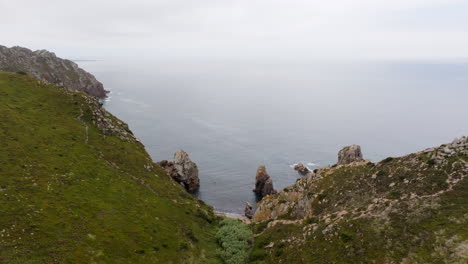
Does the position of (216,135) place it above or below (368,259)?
above

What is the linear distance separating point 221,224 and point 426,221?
113ft

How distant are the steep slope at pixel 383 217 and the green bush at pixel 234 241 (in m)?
1.83

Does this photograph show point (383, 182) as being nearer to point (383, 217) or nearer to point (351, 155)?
point (383, 217)

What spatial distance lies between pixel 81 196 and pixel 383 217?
148ft

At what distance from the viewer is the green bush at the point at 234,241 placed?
153 ft

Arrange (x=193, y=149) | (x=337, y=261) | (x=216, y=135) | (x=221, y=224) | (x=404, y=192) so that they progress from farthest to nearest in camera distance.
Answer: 1. (x=216, y=135)
2. (x=193, y=149)
3. (x=221, y=224)
4. (x=404, y=192)
5. (x=337, y=261)

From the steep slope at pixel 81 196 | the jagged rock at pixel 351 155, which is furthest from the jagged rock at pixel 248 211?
the steep slope at pixel 81 196

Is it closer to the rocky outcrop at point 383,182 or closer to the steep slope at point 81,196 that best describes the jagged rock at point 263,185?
the rocky outcrop at point 383,182

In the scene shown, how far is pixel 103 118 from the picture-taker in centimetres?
8050

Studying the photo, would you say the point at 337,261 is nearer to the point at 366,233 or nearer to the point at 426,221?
the point at 366,233

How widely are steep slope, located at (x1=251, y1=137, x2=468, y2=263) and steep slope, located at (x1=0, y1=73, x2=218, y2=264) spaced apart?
13767mm

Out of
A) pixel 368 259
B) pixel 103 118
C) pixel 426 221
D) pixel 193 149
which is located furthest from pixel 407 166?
pixel 193 149

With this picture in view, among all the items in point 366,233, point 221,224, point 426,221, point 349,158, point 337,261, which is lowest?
point 221,224

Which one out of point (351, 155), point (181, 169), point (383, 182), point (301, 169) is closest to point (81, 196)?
point (383, 182)
